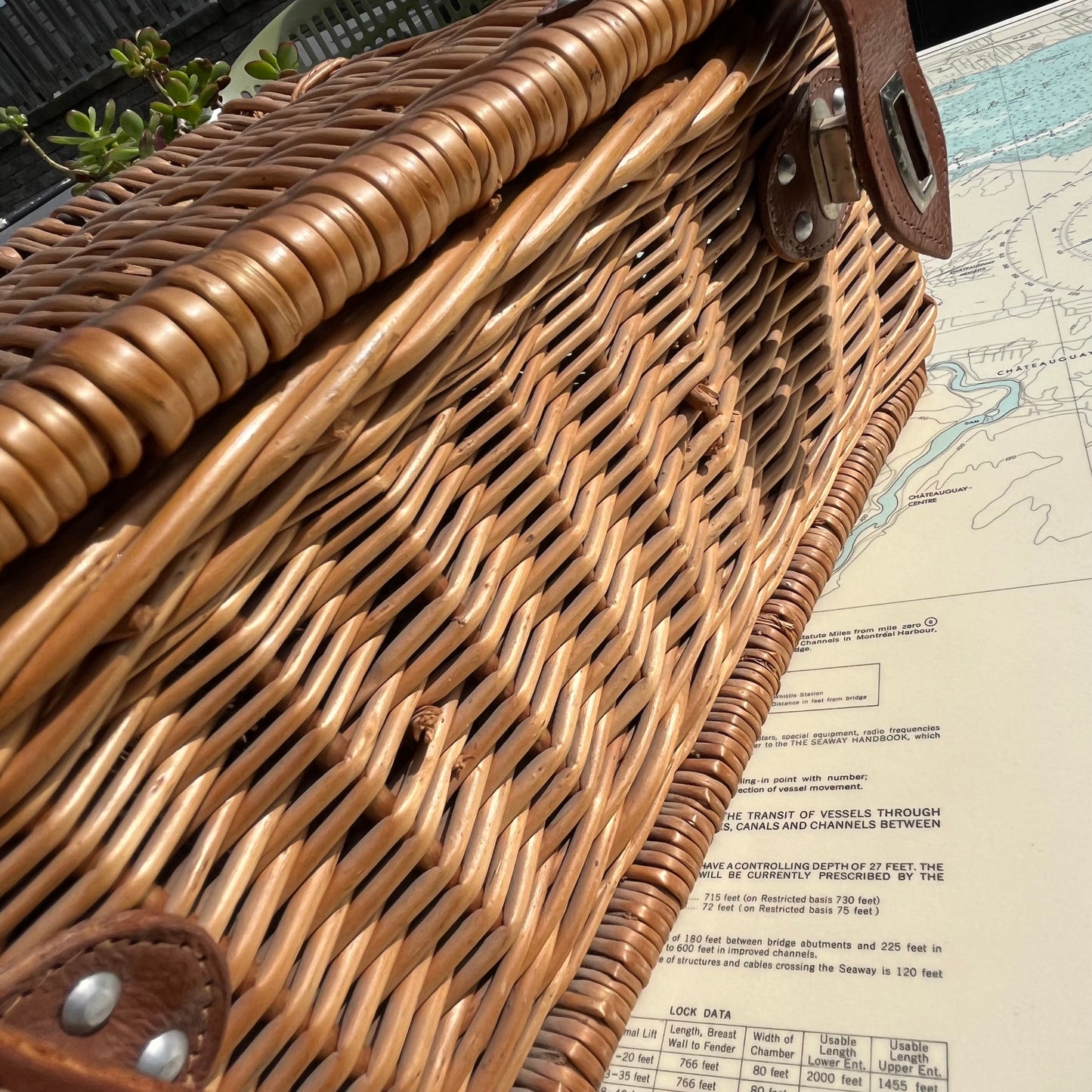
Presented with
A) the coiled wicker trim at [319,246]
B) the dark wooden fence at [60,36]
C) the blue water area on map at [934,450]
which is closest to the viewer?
the coiled wicker trim at [319,246]

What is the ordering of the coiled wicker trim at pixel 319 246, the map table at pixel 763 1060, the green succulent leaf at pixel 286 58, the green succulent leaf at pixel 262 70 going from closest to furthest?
the coiled wicker trim at pixel 319 246 → the map table at pixel 763 1060 → the green succulent leaf at pixel 262 70 → the green succulent leaf at pixel 286 58

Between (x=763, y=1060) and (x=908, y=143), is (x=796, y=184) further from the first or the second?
(x=763, y=1060)

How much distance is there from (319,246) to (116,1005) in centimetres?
26

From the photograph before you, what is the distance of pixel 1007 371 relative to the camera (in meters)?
0.74

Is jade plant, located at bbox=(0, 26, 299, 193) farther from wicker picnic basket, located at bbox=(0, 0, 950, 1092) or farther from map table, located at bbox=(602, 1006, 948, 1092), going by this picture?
map table, located at bbox=(602, 1006, 948, 1092)

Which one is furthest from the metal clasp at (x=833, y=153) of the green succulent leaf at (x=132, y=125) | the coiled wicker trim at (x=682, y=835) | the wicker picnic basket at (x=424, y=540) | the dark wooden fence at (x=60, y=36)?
the dark wooden fence at (x=60, y=36)

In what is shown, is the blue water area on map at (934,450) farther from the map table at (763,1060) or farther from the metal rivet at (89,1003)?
the metal rivet at (89,1003)

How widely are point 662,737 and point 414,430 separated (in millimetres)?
231

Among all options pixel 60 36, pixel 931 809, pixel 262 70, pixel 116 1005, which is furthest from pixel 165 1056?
pixel 60 36

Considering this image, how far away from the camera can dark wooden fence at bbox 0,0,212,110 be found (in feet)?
12.4

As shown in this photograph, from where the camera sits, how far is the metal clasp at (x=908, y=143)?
20.8 inches

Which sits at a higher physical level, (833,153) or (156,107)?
(156,107)

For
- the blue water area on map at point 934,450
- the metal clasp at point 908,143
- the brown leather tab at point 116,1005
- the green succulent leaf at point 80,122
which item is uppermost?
the green succulent leaf at point 80,122

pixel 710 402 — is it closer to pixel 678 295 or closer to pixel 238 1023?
pixel 678 295
